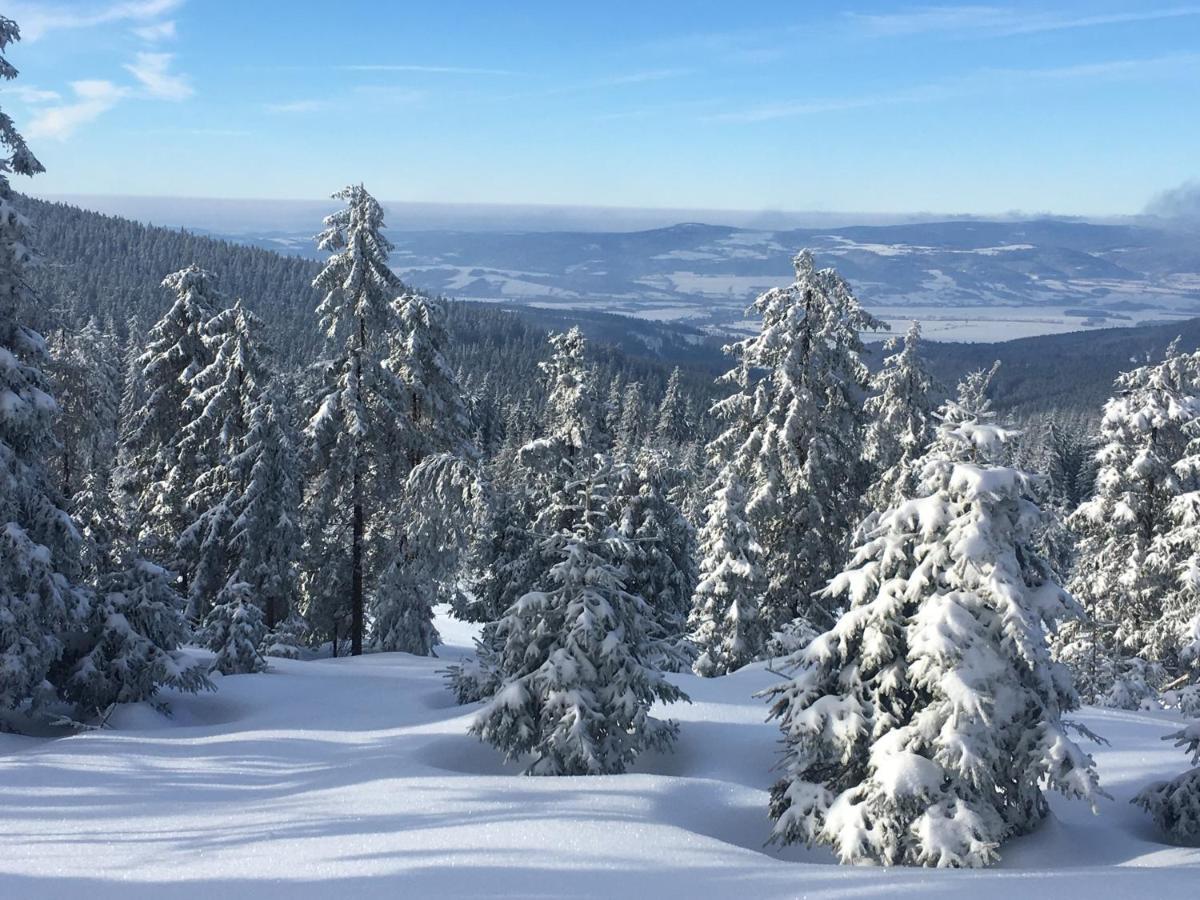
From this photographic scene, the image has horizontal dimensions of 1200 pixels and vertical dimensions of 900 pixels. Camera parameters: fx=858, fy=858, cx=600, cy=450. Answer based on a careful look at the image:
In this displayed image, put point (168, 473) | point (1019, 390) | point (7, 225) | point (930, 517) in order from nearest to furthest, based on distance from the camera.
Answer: point (930, 517), point (7, 225), point (168, 473), point (1019, 390)

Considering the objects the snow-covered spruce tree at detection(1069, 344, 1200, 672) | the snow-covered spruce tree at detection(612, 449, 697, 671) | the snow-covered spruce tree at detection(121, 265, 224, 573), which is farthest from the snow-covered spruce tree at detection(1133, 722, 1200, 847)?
the snow-covered spruce tree at detection(121, 265, 224, 573)

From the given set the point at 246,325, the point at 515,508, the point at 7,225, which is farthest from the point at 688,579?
the point at 7,225

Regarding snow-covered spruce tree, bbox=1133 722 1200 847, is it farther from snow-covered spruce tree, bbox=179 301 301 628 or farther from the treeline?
snow-covered spruce tree, bbox=179 301 301 628

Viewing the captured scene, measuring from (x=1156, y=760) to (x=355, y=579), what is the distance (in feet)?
61.7

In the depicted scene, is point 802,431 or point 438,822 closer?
point 438,822

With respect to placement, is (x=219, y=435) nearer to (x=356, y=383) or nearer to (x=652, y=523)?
(x=356, y=383)

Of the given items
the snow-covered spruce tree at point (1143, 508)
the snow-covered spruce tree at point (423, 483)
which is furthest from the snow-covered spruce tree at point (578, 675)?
the snow-covered spruce tree at point (1143, 508)

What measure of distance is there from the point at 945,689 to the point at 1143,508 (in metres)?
16.5

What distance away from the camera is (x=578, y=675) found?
39.9 ft

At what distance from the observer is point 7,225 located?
1512 centimetres

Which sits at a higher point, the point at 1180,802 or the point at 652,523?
the point at 652,523

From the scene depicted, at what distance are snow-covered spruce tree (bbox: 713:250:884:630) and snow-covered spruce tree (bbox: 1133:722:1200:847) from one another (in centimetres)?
1098

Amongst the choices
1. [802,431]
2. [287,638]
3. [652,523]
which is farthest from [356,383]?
[802,431]

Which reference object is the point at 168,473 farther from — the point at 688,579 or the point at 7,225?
the point at 688,579
